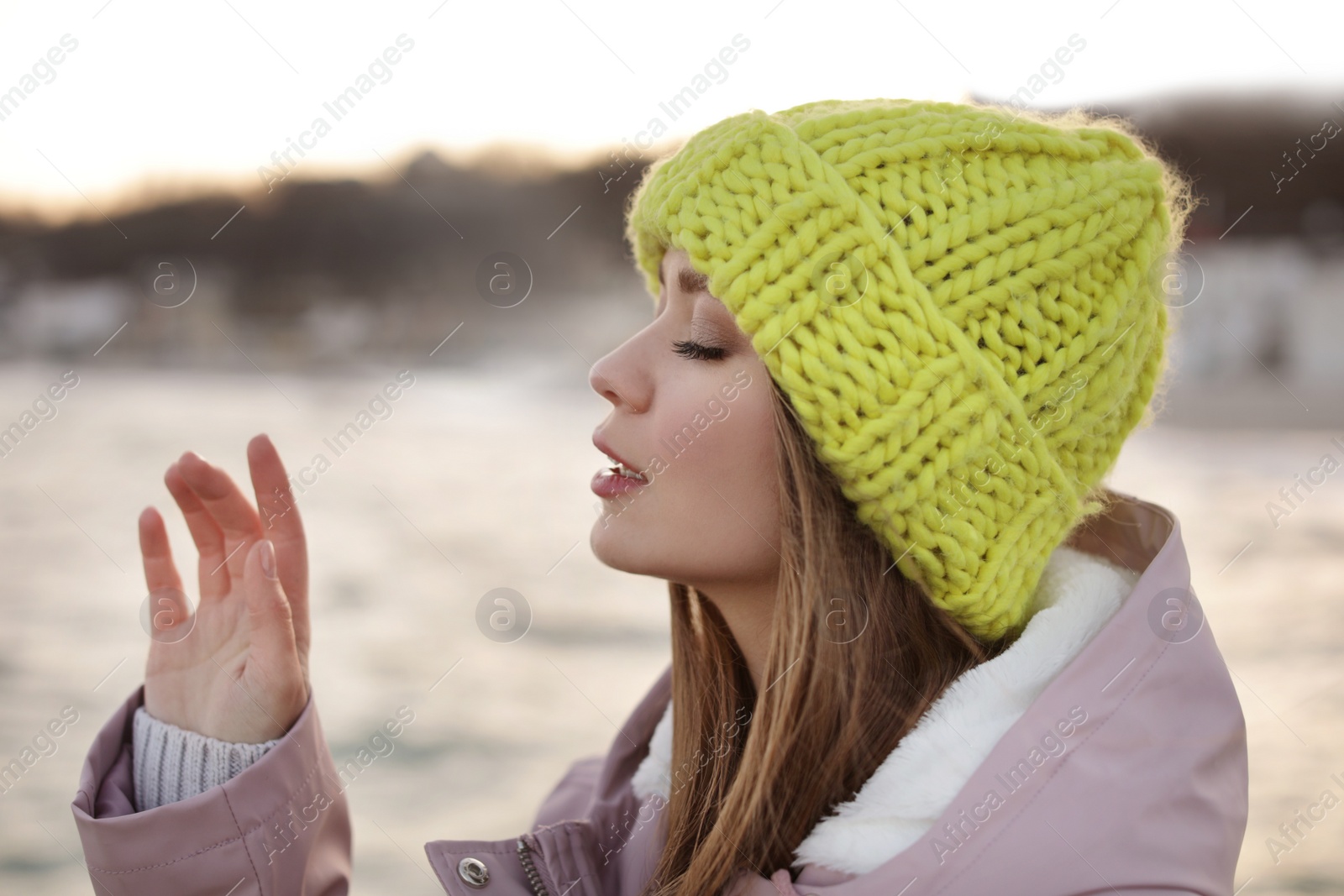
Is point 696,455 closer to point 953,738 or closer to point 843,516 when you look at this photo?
point 843,516

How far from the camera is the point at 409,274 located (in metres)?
19.0

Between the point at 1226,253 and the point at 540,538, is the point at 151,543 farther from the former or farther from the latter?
the point at 1226,253

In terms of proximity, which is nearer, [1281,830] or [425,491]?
[1281,830]

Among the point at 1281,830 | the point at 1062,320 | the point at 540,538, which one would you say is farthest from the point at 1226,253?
the point at 1062,320

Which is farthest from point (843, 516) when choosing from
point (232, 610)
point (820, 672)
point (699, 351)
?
point (232, 610)

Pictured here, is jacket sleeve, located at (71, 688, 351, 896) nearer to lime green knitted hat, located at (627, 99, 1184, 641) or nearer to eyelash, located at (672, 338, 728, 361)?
eyelash, located at (672, 338, 728, 361)

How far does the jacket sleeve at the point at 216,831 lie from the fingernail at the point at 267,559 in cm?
24

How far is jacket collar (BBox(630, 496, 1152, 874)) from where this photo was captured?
1.25m

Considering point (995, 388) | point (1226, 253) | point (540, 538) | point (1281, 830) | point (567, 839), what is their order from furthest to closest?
1. point (1226, 253)
2. point (540, 538)
3. point (1281, 830)
4. point (567, 839)
5. point (995, 388)

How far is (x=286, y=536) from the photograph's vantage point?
1719 millimetres

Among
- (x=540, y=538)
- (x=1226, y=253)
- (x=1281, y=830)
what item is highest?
(x=540, y=538)

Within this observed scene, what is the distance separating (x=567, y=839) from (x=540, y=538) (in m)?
4.79

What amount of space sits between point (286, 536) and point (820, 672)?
3.18 ft

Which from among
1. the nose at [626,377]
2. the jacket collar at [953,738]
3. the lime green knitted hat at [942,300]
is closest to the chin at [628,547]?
the nose at [626,377]
